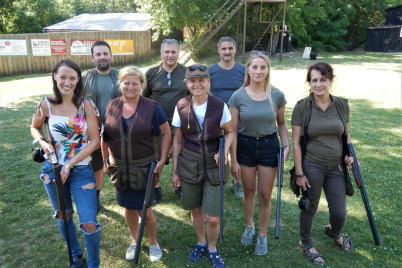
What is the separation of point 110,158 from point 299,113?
200 centimetres

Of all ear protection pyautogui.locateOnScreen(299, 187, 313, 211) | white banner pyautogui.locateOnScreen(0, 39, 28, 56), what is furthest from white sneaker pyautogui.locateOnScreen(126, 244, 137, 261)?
white banner pyautogui.locateOnScreen(0, 39, 28, 56)

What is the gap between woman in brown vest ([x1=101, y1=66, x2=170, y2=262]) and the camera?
3.00m

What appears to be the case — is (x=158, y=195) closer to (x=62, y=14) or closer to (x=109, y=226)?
(x=109, y=226)

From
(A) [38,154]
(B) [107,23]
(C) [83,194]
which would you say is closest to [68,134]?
(A) [38,154]

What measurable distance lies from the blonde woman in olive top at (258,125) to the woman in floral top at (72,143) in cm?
146

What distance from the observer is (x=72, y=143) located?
2941 mm

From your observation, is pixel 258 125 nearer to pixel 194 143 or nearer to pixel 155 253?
pixel 194 143

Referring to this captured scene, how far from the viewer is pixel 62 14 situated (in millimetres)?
31250

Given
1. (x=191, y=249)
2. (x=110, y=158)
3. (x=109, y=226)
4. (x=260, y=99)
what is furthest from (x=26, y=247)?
(x=260, y=99)

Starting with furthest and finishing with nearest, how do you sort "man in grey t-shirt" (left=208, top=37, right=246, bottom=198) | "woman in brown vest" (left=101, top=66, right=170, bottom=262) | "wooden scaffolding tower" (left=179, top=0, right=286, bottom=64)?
"wooden scaffolding tower" (left=179, top=0, right=286, bottom=64)
"man in grey t-shirt" (left=208, top=37, right=246, bottom=198)
"woman in brown vest" (left=101, top=66, right=170, bottom=262)

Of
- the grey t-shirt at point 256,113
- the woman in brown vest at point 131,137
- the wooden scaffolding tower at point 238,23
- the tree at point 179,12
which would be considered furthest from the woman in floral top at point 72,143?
the tree at point 179,12

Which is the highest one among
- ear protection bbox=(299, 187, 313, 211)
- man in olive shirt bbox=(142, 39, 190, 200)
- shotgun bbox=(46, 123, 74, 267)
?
man in olive shirt bbox=(142, 39, 190, 200)

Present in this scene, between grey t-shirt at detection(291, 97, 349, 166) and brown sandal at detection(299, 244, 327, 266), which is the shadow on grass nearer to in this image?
brown sandal at detection(299, 244, 327, 266)

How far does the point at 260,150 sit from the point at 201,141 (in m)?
0.66
